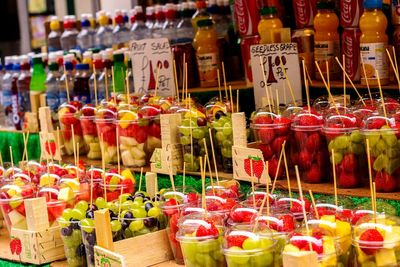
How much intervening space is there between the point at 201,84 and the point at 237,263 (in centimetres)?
169

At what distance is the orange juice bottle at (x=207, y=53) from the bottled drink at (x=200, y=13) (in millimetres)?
246

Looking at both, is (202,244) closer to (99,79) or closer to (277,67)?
(277,67)

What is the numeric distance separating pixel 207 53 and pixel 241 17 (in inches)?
10.1

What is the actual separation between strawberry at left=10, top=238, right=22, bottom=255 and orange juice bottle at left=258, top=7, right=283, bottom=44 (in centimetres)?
129

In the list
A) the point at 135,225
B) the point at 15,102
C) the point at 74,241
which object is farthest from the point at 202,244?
the point at 15,102

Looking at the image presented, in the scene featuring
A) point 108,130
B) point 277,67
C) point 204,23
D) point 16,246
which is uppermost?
point 204,23

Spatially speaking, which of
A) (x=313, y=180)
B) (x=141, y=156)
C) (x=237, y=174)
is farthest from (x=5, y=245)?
(x=313, y=180)

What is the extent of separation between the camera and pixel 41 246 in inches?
116

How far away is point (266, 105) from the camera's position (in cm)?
319

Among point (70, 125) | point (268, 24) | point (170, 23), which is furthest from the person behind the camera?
point (170, 23)

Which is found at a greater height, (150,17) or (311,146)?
(150,17)

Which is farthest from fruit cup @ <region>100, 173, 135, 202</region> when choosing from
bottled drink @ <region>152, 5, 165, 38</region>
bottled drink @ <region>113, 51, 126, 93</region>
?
bottled drink @ <region>152, 5, 165, 38</region>

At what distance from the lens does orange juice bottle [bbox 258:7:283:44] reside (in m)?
3.44

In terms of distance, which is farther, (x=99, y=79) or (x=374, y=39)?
(x=99, y=79)
